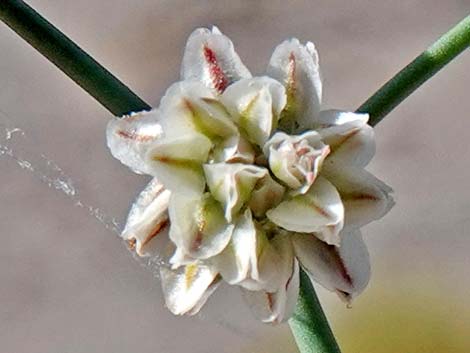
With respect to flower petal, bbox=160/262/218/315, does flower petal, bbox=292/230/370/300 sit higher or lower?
higher

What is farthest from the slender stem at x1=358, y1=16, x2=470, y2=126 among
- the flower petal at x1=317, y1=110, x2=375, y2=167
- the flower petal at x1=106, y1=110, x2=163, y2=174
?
the flower petal at x1=106, y1=110, x2=163, y2=174

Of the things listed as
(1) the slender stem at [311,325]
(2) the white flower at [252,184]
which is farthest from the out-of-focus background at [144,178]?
(2) the white flower at [252,184]

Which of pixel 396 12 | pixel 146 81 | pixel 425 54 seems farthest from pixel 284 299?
pixel 396 12

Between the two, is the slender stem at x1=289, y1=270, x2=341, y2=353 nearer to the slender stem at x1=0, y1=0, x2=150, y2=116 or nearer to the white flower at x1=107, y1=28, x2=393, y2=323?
the white flower at x1=107, y1=28, x2=393, y2=323

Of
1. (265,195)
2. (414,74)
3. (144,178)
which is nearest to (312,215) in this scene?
(265,195)

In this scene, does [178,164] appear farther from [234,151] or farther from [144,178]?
[144,178]

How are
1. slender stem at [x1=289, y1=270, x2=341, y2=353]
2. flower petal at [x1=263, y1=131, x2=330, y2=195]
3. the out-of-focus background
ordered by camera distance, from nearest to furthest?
flower petal at [x1=263, y1=131, x2=330, y2=195] < slender stem at [x1=289, y1=270, x2=341, y2=353] < the out-of-focus background

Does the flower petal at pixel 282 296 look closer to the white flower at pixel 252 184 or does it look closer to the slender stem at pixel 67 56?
the white flower at pixel 252 184
